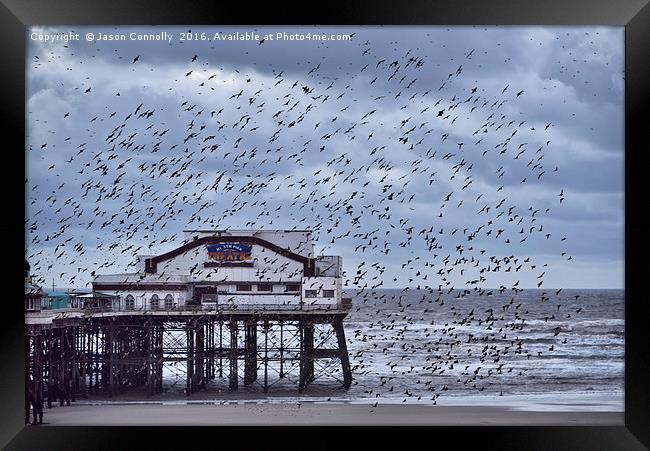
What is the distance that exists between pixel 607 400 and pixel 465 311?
25115mm

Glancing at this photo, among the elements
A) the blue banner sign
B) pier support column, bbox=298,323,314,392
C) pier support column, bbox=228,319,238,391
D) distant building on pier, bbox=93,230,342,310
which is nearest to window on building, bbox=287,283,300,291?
distant building on pier, bbox=93,230,342,310

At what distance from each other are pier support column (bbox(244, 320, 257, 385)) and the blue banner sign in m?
1.52

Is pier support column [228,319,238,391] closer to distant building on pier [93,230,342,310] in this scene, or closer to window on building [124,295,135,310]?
distant building on pier [93,230,342,310]

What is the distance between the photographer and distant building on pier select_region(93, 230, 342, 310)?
16141 millimetres

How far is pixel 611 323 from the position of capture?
31406 mm

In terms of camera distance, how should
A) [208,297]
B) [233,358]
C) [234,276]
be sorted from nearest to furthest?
[234,276], [208,297], [233,358]
